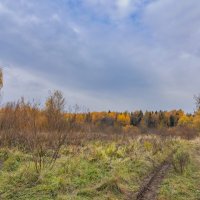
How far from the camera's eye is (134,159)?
42.1 feet

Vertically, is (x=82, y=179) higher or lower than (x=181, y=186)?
higher

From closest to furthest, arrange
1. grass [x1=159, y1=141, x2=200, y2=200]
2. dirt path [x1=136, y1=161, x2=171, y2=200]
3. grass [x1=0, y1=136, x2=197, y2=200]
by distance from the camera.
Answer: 1. grass [x1=0, y1=136, x2=197, y2=200]
2. dirt path [x1=136, y1=161, x2=171, y2=200]
3. grass [x1=159, y1=141, x2=200, y2=200]

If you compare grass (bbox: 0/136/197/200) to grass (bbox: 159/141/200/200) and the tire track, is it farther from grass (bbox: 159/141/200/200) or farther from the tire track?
the tire track

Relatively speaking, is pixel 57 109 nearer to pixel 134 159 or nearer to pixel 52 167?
pixel 52 167

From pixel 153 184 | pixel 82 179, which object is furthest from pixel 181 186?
pixel 82 179

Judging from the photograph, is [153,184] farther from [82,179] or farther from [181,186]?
[82,179]

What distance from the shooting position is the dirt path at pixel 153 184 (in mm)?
7901

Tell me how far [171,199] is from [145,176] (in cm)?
288

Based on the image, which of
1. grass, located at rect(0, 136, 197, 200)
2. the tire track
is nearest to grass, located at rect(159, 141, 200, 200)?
grass, located at rect(0, 136, 197, 200)

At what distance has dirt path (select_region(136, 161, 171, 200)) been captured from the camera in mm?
7901

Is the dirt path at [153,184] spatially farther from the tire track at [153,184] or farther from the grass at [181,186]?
the grass at [181,186]

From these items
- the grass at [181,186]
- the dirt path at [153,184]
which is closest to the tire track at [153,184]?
the dirt path at [153,184]

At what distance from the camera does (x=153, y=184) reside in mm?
9359

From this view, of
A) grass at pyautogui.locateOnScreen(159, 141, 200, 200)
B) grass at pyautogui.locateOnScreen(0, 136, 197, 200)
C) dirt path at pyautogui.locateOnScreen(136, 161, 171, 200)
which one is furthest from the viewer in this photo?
grass at pyautogui.locateOnScreen(159, 141, 200, 200)
